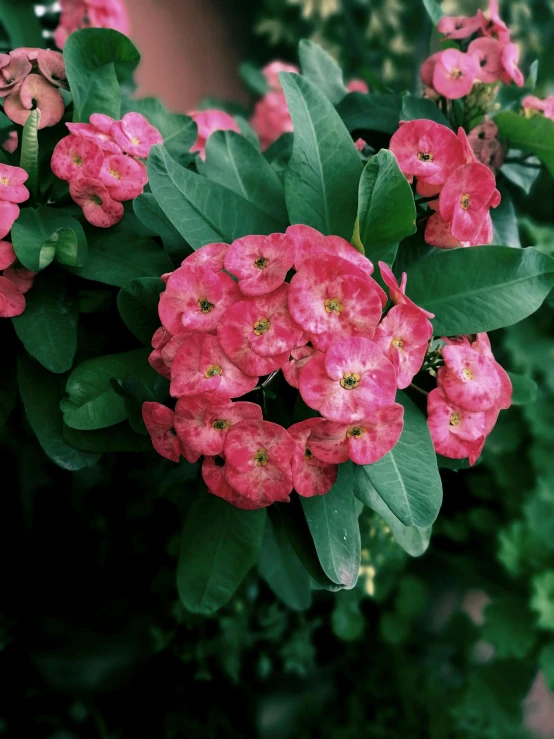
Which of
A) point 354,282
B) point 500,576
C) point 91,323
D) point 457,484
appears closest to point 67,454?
point 91,323

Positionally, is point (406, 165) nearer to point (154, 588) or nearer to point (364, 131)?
point (364, 131)

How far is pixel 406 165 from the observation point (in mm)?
609

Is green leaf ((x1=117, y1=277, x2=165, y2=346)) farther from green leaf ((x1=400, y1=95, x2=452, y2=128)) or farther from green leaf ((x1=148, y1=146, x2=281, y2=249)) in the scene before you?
green leaf ((x1=400, y1=95, x2=452, y2=128))

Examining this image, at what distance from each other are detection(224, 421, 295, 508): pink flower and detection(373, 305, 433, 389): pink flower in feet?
0.34

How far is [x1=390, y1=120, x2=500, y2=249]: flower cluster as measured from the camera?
585mm

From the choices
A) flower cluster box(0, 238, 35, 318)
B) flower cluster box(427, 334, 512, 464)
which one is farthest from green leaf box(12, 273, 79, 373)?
flower cluster box(427, 334, 512, 464)

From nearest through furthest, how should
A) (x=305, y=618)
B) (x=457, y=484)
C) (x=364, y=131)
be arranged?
(x=364, y=131) < (x=305, y=618) < (x=457, y=484)

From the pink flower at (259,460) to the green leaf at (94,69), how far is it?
1.32 feet

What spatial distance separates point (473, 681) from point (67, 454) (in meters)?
1.41

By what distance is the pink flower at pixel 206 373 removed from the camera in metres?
0.51

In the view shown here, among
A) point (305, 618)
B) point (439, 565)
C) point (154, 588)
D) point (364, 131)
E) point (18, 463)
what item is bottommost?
point (439, 565)

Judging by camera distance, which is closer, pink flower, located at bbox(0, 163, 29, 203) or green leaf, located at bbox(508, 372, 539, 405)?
pink flower, located at bbox(0, 163, 29, 203)

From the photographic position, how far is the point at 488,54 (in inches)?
30.9

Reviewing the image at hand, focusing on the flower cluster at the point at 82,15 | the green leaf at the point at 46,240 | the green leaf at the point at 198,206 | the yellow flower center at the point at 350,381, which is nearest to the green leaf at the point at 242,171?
the green leaf at the point at 198,206
